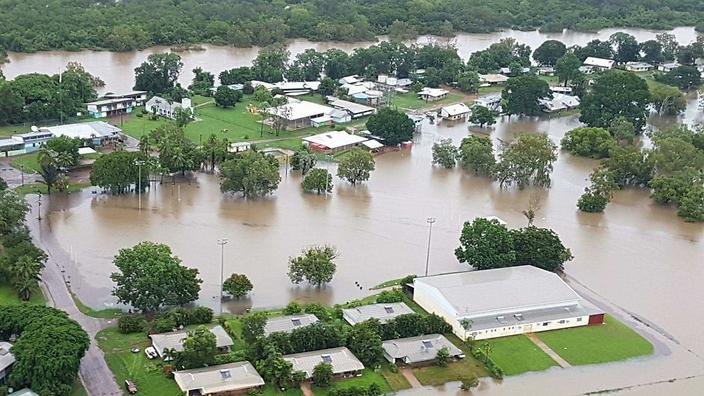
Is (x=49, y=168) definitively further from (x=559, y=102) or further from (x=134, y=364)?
(x=559, y=102)

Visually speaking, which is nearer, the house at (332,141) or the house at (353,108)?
the house at (332,141)

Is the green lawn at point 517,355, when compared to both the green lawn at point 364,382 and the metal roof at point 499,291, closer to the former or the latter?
the metal roof at point 499,291

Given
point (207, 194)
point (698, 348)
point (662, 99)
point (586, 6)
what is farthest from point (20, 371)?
point (586, 6)

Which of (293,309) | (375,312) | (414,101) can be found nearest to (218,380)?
(293,309)

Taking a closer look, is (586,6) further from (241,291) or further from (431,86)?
(241,291)

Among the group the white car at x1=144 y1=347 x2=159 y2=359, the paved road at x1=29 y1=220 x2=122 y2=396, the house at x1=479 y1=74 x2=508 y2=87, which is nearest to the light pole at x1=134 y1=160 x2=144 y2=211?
the paved road at x1=29 y1=220 x2=122 y2=396

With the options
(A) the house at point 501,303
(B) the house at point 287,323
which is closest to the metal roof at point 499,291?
(A) the house at point 501,303

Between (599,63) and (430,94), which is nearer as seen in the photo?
(430,94)
